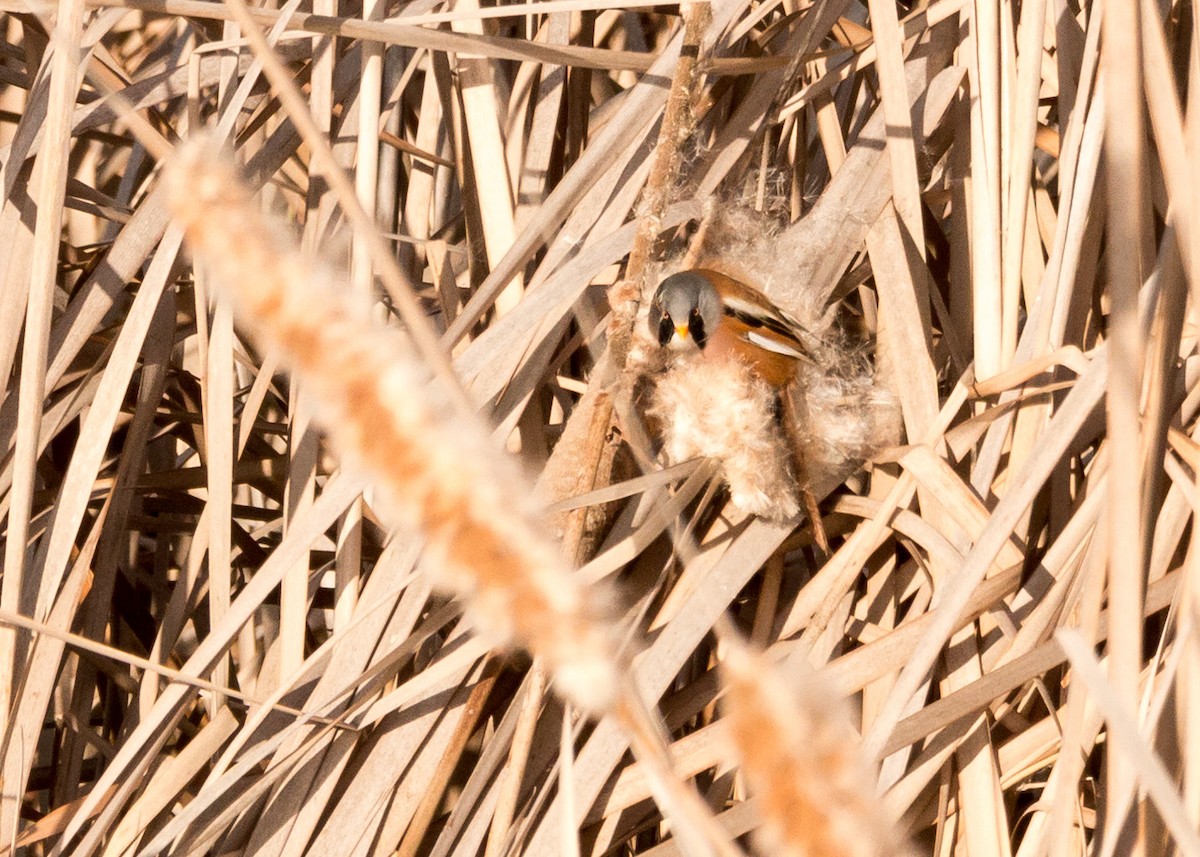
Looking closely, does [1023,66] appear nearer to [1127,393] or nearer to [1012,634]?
[1012,634]

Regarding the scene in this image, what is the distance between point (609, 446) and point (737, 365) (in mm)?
364

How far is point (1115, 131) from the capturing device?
0.54 metres

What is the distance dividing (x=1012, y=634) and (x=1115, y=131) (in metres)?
0.63

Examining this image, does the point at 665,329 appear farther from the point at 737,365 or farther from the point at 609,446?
the point at 609,446

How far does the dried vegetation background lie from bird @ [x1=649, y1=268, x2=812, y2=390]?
0.04 metres

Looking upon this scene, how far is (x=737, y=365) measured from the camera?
1.52 m

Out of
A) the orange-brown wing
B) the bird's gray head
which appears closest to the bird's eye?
the bird's gray head

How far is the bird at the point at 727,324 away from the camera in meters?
1.52

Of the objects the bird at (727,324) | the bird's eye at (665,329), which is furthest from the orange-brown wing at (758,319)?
the bird's eye at (665,329)

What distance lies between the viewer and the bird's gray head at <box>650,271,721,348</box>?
1501 millimetres

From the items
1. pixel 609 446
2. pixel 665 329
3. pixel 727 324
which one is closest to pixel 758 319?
pixel 727 324

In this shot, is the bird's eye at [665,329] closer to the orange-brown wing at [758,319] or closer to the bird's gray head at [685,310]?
the bird's gray head at [685,310]

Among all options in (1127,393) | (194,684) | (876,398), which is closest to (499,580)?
(1127,393)

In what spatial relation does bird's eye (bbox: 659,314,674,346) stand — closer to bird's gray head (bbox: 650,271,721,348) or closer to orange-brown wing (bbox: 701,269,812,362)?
bird's gray head (bbox: 650,271,721,348)
